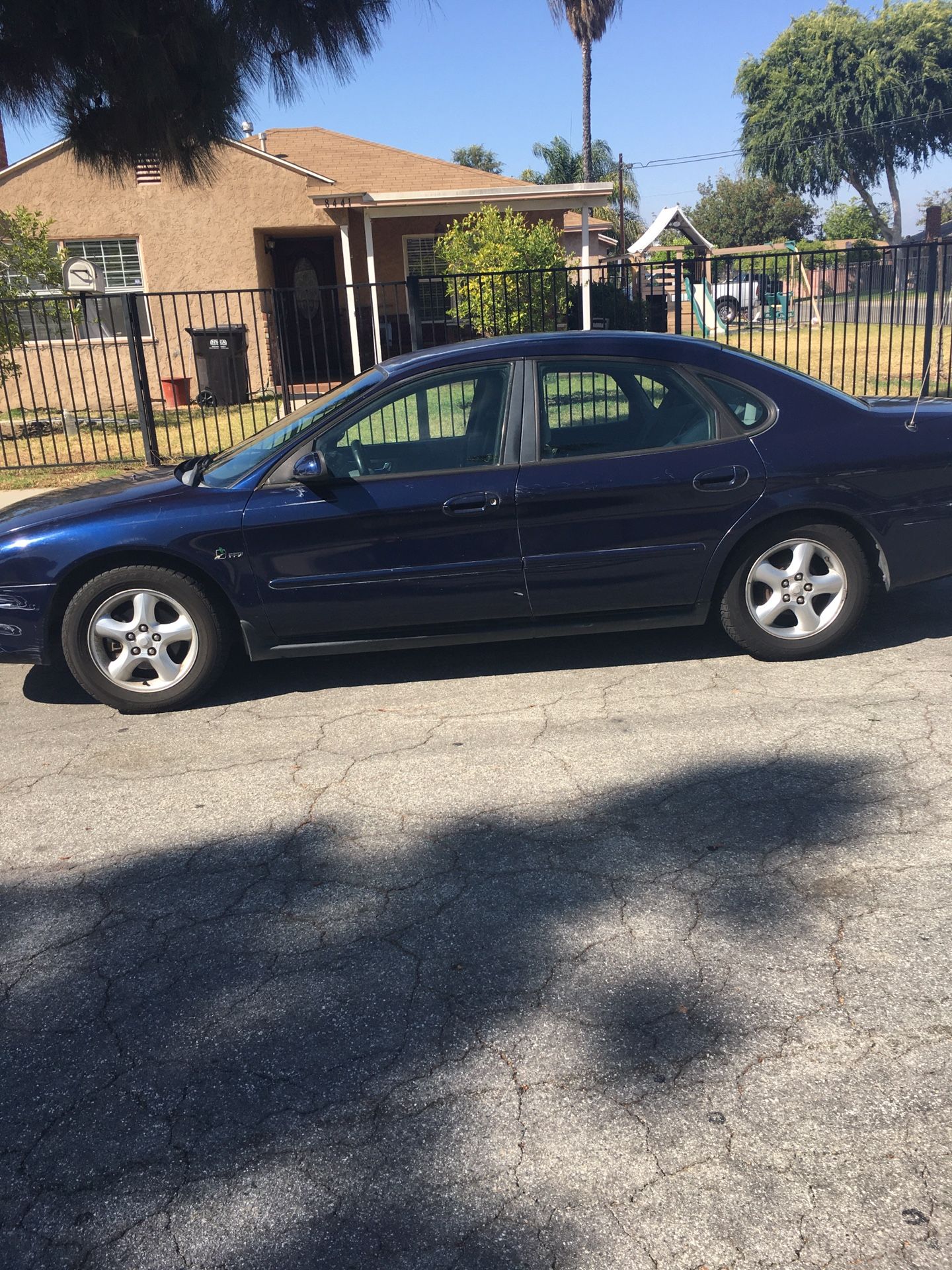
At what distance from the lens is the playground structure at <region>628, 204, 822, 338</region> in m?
11.8

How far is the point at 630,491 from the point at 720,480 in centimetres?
42

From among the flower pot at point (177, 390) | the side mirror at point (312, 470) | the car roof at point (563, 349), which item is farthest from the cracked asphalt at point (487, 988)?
the flower pot at point (177, 390)

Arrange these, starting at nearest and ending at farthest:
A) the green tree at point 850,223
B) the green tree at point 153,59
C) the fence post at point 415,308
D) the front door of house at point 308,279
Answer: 1. the green tree at point 153,59
2. the fence post at point 415,308
3. the front door of house at point 308,279
4. the green tree at point 850,223

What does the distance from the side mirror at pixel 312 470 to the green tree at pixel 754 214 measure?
7044cm

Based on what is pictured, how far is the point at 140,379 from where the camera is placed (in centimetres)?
1172

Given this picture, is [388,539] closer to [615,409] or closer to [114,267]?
[615,409]

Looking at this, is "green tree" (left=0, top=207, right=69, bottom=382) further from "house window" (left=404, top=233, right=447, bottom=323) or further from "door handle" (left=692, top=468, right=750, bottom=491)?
"door handle" (left=692, top=468, right=750, bottom=491)

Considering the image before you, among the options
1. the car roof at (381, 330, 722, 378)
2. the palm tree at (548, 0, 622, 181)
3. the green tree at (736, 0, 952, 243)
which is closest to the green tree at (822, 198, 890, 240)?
the green tree at (736, 0, 952, 243)

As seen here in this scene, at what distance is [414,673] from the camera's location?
5.41 metres

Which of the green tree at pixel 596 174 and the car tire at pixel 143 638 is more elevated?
the green tree at pixel 596 174

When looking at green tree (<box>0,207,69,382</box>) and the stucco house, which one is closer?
green tree (<box>0,207,69,382</box>)

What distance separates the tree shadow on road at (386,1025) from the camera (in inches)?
87.1

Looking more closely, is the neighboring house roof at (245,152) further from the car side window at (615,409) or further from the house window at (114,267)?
the car side window at (615,409)

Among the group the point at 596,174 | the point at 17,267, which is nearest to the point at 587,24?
the point at 596,174
